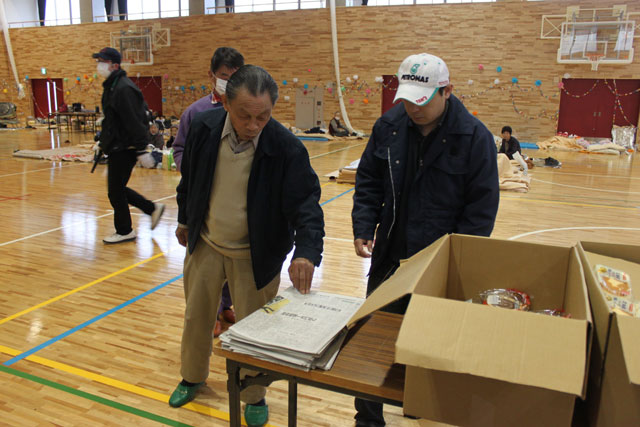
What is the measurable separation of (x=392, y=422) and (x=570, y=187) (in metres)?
8.03

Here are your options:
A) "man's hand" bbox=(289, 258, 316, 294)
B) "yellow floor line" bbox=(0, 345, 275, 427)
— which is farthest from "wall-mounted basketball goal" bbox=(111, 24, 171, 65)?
"man's hand" bbox=(289, 258, 316, 294)

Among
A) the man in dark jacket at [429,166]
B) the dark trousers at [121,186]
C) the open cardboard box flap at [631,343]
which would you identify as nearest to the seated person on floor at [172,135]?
the dark trousers at [121,186]

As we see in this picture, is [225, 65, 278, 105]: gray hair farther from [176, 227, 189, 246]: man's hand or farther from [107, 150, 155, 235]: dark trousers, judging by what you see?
[107, 150, 155, 235]: dark trousers

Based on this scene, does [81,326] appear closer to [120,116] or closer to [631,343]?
[120,116]

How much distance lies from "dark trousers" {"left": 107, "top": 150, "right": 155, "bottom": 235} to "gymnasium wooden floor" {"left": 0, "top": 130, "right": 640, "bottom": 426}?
0.34m

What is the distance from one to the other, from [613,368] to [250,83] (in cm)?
136

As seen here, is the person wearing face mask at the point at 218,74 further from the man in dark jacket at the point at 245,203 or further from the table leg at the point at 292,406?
the table leg at the point at 292,406

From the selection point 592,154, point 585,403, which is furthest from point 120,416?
point 592,154

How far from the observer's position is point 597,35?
598 inches

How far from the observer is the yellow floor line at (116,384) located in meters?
2.45

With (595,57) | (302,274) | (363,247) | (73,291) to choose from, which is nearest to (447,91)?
(363,247)

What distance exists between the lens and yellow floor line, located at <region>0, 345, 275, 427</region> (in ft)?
8.04

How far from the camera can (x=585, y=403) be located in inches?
44.4

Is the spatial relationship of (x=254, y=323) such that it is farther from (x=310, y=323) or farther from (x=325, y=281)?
(x=325, y=281)
